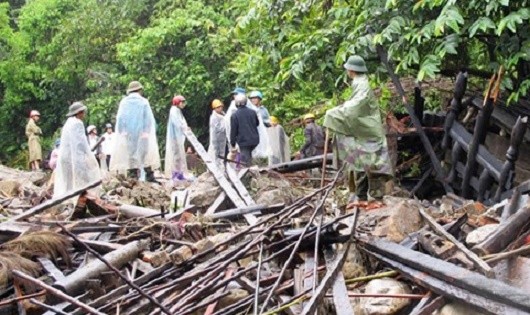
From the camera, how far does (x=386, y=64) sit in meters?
8.51

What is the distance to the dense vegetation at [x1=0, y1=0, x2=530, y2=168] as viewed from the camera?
7.60m

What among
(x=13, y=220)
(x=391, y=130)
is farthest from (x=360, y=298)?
(x=391, y=130)

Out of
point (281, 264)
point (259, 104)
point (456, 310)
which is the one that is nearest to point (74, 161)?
point (259, 104)

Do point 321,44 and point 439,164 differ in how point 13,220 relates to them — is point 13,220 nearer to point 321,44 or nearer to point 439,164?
point 321,44

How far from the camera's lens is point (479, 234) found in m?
4.99

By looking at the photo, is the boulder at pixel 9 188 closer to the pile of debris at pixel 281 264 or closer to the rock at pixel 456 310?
the pile of debris at pixel 281 264

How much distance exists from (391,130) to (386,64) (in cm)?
158

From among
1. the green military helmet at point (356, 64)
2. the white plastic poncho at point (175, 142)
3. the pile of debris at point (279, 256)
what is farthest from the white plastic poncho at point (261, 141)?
the green military helmet at point (356, 64)

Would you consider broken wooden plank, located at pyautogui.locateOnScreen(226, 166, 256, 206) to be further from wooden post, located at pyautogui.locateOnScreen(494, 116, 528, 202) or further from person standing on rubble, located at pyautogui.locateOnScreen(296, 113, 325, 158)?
person standing on rubble, located at pyautogui.locateOnScreen(296, 113, 325, 158)

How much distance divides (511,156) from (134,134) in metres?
5.61

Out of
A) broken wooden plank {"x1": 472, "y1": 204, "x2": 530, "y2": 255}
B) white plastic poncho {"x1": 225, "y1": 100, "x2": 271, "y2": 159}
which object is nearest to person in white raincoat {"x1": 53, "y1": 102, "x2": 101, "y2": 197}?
white plastic poncho {"x1": 225, "y1": 100, "x2": 271, "y2": 159}

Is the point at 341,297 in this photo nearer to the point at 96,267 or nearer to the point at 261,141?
the point at 96,267

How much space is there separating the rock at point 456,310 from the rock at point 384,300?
343 millimetres

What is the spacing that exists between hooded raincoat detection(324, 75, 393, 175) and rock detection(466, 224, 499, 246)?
2644 millimetres
